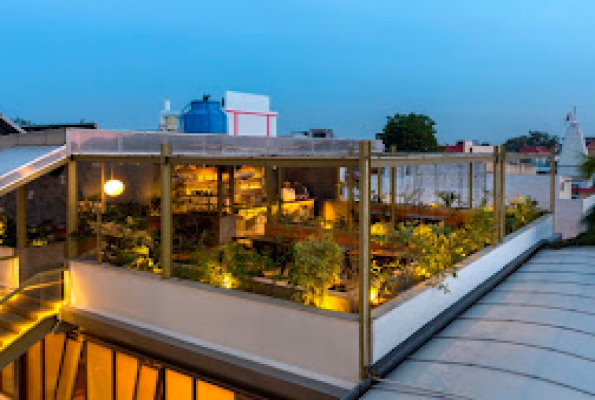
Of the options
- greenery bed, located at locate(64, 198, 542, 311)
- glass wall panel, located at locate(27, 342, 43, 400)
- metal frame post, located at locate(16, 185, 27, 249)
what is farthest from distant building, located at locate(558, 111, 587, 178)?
metal frame post, located at locate(16, 185, 27, 249)

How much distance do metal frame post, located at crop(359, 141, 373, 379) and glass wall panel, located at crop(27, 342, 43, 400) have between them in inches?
269

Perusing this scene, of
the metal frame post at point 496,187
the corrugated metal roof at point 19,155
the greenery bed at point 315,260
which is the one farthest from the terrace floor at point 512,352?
the corrugated metal roof at point 19,155

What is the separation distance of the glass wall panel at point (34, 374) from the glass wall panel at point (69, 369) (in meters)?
0.76

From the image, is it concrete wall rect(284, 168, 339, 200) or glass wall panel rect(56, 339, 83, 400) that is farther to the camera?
concrete wall rect(284, 168, 339, 200)

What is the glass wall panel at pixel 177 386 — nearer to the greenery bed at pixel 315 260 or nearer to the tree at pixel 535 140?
the greenery bed at pixel 315 260

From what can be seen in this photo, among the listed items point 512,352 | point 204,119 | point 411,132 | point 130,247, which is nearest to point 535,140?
point 411,132

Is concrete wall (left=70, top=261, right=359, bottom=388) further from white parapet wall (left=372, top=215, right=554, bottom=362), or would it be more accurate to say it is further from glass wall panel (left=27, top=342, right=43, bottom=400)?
glass wall panel (left=27, top=342, right=43, bottom=400)

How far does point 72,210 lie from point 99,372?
248 cm

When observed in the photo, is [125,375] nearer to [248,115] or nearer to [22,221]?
[22,221]

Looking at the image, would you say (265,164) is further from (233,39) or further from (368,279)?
(233,39)

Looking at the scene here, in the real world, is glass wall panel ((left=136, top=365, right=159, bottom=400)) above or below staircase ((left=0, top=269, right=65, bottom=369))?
below

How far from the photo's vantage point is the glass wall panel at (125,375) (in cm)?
747

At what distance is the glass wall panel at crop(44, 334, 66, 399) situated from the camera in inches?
351

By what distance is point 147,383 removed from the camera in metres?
7.24
